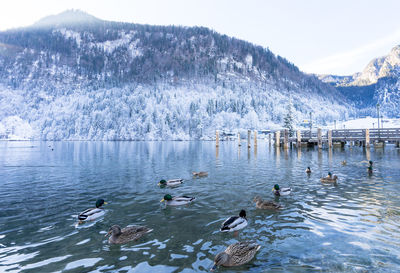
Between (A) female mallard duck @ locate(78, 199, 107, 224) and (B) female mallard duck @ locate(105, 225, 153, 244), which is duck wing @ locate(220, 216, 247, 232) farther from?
(A) female mallard duck @ locate(78, 199, 107, 224)

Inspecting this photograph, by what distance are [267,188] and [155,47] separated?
194 m

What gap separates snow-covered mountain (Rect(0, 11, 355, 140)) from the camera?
11469cm

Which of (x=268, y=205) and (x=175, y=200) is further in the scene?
(x=175, y=200)

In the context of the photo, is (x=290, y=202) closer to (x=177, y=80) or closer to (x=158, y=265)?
(x=158, y=265)

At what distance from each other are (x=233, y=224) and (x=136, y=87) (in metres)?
138

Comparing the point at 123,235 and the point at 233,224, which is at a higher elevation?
the point at 233,224

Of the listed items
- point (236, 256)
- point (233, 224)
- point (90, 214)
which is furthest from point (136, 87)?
point (236, 256)

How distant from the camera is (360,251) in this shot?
5.89m

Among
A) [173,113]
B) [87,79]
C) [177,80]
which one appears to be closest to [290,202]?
[173,113]

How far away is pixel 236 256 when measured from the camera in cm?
536

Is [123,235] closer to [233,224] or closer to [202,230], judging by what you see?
[202,230]

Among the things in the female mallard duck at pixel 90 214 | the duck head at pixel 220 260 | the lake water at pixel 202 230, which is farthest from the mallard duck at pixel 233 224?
the female mallard duck at pixel 90 214

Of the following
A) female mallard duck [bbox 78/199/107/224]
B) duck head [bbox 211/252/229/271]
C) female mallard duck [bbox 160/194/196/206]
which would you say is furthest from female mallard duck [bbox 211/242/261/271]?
female mallard duck [bbox 78/199/107/224]

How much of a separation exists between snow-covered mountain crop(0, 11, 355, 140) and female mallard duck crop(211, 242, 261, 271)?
108 metres
